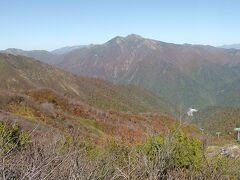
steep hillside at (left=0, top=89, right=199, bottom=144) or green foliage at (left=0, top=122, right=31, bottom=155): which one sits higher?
green foliage at (left=0, top=122, right=31, bottom=155)

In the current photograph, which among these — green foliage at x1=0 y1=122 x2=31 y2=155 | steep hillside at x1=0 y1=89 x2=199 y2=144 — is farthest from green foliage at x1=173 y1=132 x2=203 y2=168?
steep hillside at x1=0 y1=89 x2=199 y2=144

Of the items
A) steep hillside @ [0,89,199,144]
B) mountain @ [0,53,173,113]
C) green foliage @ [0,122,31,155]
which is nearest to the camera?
green foliage @ [0,122,31,155]

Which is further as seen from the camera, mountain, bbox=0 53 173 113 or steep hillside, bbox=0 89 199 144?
mountain, bbox=0 53 173 113

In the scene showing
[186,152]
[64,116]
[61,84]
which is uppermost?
[186,152]

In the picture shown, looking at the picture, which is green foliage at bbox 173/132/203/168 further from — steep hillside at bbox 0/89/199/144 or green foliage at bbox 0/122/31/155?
steep hillside at bbox 0/89/199/144

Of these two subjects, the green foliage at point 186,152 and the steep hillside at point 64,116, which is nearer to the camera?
the green foliage at point 186,152

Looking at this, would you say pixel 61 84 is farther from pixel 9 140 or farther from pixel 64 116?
pixel 9 140

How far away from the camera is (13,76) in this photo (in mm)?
170250

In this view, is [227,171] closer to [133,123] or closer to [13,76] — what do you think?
[133,123]

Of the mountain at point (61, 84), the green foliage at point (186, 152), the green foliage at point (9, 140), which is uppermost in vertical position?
the green foliage at point (9, 140)

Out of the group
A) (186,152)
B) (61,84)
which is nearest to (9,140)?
(186,152)

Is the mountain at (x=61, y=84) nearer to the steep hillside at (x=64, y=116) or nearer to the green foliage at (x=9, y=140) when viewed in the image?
the steep hillside at (x=64, y=116)

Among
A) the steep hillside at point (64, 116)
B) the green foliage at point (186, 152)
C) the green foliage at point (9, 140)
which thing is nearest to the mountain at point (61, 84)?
the steep hillside at point (64, 116)

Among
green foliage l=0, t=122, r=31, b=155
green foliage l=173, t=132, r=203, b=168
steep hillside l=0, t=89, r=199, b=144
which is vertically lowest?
steep hillside l=0, t=89, r=199, b=144
